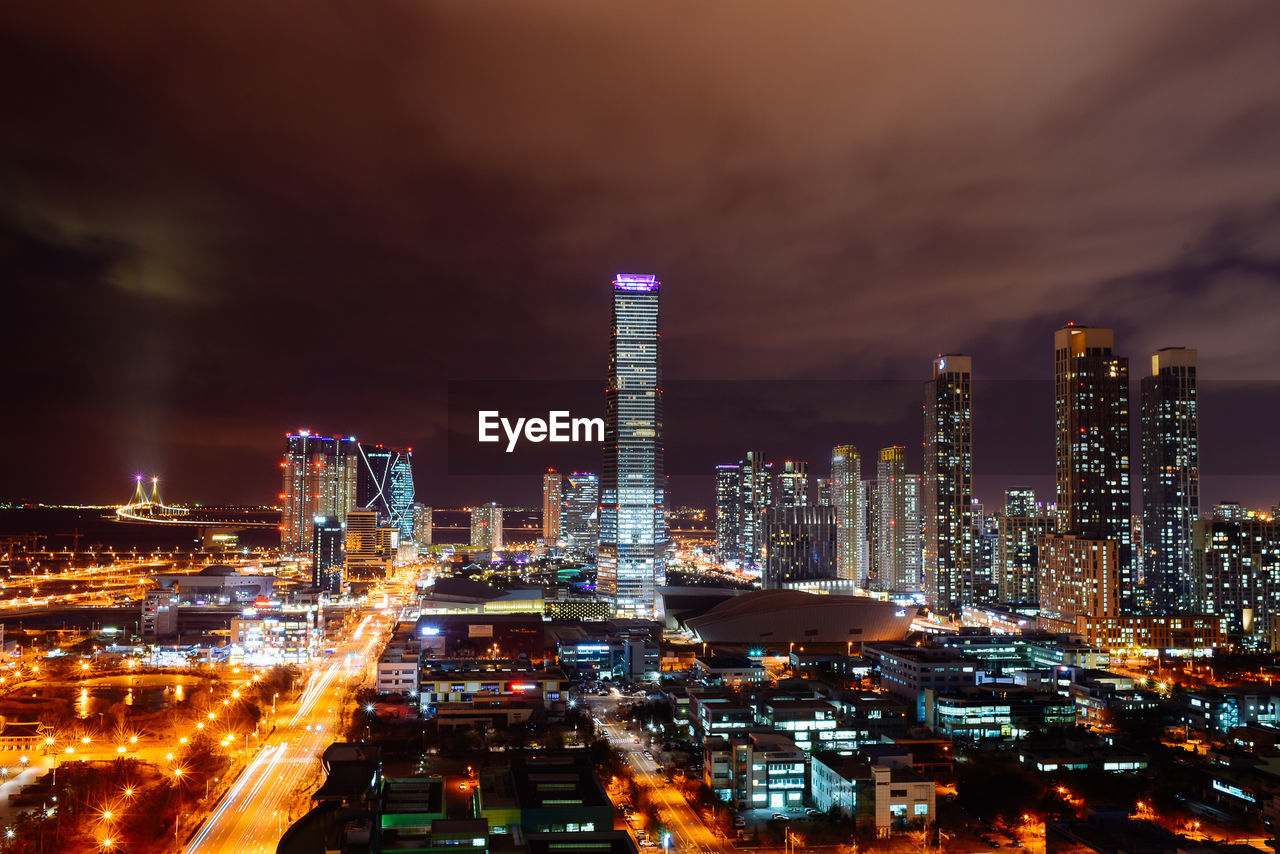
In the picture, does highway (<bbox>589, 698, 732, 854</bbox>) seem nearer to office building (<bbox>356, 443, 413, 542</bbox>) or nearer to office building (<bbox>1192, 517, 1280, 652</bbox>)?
office building (<bbox>1192, 517, 1280, 652</bbox>)

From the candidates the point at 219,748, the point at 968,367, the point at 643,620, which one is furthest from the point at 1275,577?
the point at 219,748

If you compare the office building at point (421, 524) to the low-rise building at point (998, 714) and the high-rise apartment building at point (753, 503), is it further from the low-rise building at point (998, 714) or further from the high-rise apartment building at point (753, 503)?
the low-rise building at point (998, 714)

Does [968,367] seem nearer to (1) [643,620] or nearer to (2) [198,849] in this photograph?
(1) [643,620]

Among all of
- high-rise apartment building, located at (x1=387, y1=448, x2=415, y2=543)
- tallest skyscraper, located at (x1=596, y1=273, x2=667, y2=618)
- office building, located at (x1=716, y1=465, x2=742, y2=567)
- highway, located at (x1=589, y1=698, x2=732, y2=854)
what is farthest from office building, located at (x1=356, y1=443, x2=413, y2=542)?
highway, located at (x1=589, y1=698, x2=732, y2=854)

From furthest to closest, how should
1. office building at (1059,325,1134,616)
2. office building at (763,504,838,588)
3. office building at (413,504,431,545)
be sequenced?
1. office building at (413,504,431,545)
2. office building at (763,504,838,588)
3. office building at (1059,325,1134,616)

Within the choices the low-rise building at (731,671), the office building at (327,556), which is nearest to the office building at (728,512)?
the office building at (327,556)

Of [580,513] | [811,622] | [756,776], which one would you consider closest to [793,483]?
[580,513]
